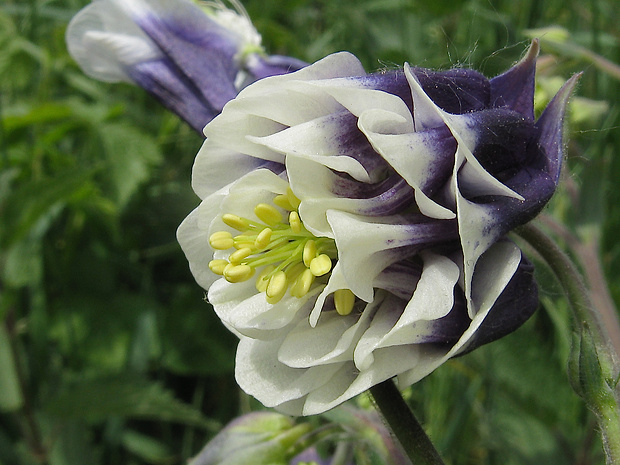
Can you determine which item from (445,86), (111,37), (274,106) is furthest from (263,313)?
(111,37)

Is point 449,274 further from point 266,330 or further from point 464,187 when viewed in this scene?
point 266,330

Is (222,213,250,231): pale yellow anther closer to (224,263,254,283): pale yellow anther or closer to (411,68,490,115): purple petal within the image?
(224,263,254,283): pale yellow anther

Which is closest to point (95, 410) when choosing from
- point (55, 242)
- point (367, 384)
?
point (55, 242)

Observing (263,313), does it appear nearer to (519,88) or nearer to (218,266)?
(218,266)

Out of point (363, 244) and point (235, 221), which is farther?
point (235, 221)

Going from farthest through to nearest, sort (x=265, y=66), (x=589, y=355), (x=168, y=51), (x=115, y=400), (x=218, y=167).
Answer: (x=115, y=400) < (x=265, y=66) < (x=168, y=51) < (x=218, y=167) < (x=589, y=355)

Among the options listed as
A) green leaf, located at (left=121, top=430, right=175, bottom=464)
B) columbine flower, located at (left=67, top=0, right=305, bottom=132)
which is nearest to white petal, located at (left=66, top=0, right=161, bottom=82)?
columbine flower, located at (left=67, top=0, right=305, bottom=132)
